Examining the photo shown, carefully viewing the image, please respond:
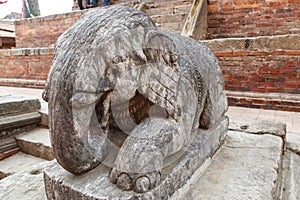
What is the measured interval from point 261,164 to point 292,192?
0.82ft

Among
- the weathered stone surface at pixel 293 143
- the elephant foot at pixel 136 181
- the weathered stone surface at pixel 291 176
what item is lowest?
the weathered stone surface at pixel 291 176

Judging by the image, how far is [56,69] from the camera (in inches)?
30.4

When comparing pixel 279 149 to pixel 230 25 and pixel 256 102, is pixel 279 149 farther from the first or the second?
pixel 230 25

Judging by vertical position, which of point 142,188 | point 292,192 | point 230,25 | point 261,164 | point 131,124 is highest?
point 230,25

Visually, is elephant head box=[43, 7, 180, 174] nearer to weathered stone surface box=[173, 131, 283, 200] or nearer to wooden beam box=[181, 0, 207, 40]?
weathered stone surface box=[173, 131, 283, 200]

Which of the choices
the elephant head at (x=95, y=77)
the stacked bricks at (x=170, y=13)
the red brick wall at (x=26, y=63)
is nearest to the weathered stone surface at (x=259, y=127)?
the elephant head at (x=95, y=77)

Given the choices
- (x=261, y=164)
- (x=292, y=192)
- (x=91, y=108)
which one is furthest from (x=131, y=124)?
(x=292, y=192)

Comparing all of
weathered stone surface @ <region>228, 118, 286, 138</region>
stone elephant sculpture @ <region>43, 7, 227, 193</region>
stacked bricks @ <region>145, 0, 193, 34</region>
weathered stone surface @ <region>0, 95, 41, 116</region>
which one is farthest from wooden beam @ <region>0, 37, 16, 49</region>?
stone elephant sculpture @ <region>43, 7, 227, 193</region>

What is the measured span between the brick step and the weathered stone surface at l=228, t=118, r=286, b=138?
5.11 feet

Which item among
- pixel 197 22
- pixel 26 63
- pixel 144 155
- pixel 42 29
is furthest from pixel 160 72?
pixel 42 29

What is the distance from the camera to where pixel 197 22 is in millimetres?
4551

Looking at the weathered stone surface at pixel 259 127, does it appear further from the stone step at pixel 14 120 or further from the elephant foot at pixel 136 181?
the stone step at pixel 14 120

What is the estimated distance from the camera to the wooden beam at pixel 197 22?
14.2 feet

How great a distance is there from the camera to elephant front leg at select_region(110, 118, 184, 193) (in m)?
0.81
